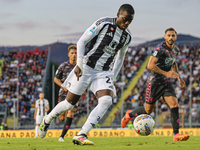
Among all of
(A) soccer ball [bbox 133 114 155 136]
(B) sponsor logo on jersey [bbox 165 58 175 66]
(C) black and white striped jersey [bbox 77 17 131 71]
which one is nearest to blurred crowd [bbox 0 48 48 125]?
(B) sponsor logo on jersey [bbox 165 58 175 66]

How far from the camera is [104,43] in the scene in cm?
603

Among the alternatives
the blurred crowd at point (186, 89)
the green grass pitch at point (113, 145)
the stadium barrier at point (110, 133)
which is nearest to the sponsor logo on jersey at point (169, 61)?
the green grass pitch at point (113, 145)

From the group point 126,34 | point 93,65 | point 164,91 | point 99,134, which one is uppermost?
point 126,34

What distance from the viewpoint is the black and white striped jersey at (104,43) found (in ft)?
19.6

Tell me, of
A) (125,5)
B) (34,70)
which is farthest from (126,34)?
(34,70)

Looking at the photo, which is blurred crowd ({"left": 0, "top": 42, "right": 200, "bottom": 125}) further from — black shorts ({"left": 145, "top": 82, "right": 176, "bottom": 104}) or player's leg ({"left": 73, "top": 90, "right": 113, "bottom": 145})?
player's leg ({"left": 73, "top": 90, "right": 113, "bottom": 145})

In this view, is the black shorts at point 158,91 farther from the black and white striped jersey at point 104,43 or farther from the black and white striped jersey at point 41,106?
the black and white striped jersey at point 41,106

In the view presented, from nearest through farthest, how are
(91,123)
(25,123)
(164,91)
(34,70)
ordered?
(91,123)
(164,91)
(25,123)
(34,70)

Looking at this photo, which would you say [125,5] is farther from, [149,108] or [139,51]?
[139,51]

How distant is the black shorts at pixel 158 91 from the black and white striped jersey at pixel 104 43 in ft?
7.99

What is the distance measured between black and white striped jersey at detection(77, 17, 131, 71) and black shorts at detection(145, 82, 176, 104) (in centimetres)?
243

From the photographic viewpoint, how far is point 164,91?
8219 millimetres

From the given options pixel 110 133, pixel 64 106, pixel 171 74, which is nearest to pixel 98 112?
pixel 64 106

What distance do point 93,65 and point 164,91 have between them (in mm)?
2780
